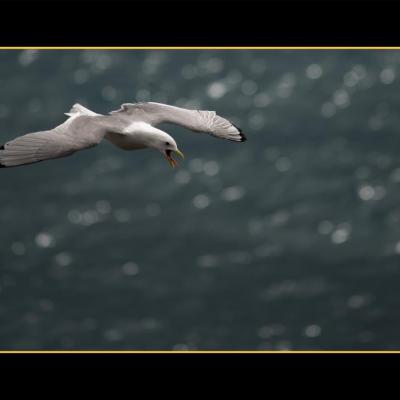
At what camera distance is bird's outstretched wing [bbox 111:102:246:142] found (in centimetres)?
1087

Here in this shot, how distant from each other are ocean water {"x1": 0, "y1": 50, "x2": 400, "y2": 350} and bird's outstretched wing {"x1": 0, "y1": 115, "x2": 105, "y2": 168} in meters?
18.3

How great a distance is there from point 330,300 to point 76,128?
67.9 ft

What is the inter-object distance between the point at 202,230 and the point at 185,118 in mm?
18080

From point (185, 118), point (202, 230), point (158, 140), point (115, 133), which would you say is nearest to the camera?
point (115, 133)

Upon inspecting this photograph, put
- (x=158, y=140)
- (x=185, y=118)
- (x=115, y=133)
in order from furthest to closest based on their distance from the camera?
(x=185, y=118), (x=158, y=140), (x=115, y=133)

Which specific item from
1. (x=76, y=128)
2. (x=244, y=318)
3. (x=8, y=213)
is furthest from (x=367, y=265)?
(x=76, y=128)

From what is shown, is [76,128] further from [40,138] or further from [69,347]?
[69,347]

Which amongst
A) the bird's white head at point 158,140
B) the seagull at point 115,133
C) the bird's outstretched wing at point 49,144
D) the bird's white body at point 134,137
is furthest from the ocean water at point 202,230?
the bird's outstretched wing at point 49,144

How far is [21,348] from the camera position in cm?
2919

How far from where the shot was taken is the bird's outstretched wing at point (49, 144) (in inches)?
368

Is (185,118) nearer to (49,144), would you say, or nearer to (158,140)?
(158,140)

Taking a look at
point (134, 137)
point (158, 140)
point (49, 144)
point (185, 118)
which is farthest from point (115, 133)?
point (185, 118)

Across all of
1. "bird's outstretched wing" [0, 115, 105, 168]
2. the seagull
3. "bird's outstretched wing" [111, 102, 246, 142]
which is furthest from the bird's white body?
"bird's outstretched wing" [111, 102, 246, 142]

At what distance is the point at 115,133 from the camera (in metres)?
10.0
